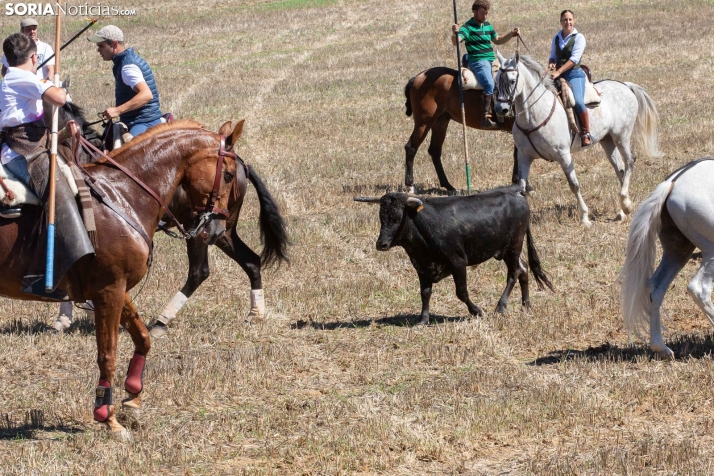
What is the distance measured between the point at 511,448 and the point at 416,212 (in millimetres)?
3372

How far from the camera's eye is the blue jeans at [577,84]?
1322cm

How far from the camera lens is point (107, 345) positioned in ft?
20.8

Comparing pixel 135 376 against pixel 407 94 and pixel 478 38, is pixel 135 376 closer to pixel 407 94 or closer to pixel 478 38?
pixel 478 38

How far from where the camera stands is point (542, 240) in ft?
39.7

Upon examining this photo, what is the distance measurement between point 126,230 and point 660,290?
4.29 metres

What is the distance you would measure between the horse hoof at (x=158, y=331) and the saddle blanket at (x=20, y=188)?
10.0 ft

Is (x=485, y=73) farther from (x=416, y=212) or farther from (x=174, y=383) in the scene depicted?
(x=174, y=383)

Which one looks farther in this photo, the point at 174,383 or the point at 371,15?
the point at 371,15

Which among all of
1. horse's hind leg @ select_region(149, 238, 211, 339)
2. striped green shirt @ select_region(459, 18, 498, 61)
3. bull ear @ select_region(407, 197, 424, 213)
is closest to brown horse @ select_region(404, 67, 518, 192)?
striped green shirt @ select_region(459, 18, 498, 61)

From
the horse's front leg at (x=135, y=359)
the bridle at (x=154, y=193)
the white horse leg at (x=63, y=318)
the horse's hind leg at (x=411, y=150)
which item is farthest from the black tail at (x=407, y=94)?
the horse's front leg at (x=135, y=359)

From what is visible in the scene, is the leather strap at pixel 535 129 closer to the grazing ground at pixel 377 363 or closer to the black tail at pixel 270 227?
the grazing ground at pixel 377 363

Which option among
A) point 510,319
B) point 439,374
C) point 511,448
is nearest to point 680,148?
point 510,319

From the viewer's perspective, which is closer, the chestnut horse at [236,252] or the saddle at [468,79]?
the chestnut horse at [236,252]

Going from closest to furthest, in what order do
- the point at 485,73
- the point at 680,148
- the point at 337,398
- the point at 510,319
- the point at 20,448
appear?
the point at 20,448
the point at 337,398
the point at 510,319
the point at 485,73
the point at 680,148
